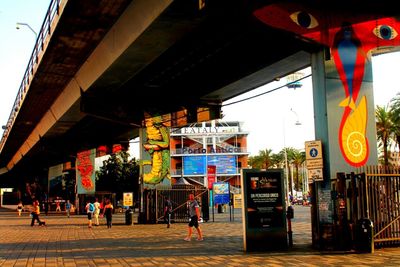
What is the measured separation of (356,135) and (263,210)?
3.98 meters

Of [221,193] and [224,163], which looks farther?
[224,163]

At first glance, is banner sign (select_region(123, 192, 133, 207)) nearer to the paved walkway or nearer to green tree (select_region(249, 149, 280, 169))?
the paved walkway

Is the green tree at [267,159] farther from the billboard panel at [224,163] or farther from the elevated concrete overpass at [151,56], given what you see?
the elevated concrete overpass at [151,56]

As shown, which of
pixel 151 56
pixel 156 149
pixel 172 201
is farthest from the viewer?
pixel 156 149

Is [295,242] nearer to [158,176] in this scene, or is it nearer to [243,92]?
[243,92]

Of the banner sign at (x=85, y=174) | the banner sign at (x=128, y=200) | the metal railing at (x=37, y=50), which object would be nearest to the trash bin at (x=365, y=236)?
the metal railing at (x=37, y=50)

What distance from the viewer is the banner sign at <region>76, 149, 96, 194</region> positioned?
172 ft

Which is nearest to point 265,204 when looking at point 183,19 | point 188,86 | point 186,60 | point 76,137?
point 183,19

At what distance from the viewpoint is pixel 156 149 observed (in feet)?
111

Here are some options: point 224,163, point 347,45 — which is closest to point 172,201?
point 347,45

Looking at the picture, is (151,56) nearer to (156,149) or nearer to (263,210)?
(263,210)

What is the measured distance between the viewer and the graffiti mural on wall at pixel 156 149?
109ft

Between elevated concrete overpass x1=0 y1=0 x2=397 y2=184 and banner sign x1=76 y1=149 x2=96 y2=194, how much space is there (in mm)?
15297

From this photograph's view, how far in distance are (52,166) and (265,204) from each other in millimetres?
64121
